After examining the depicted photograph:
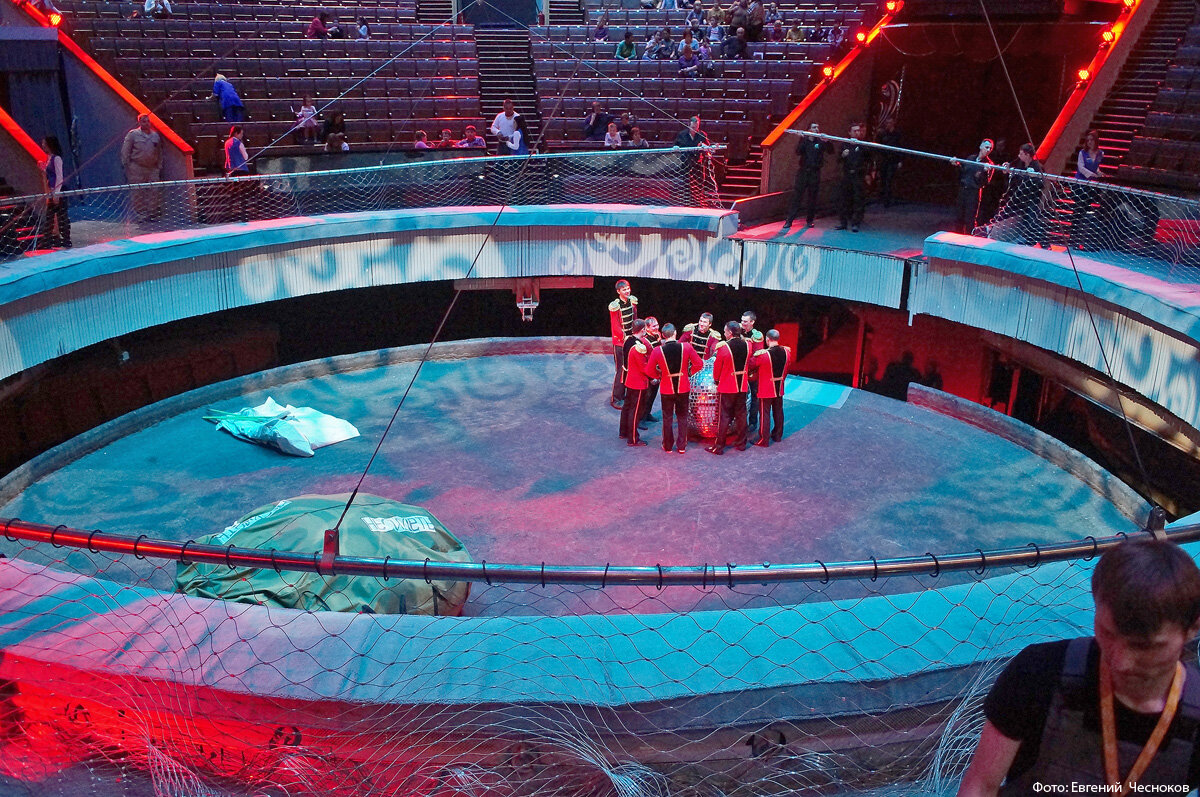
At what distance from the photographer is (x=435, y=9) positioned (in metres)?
24.6

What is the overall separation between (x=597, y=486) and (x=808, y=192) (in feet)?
28.3

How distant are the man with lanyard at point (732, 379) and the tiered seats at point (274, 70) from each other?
8.35 meters

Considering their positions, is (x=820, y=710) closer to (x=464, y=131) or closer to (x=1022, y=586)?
(x=1022, y=586)

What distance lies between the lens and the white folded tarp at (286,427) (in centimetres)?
1130

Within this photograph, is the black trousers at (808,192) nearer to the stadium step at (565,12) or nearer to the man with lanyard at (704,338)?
the man with lanyard at (704,338)

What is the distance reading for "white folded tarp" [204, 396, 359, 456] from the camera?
37.1 ft

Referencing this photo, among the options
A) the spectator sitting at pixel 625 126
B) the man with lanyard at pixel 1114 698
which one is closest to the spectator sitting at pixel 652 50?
the spectator sitting at pixel 625 126

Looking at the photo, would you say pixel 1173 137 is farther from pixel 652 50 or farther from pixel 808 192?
pixel 652 50

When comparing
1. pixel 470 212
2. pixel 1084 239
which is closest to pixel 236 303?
pixel 470 212

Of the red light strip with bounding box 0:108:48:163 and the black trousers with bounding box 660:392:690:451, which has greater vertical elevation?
the red light strip with bounding box 0:108:48:163

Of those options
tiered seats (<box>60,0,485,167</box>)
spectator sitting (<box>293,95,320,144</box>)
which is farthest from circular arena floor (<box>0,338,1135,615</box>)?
tiered seats (<box>60,0,485,167</box>)

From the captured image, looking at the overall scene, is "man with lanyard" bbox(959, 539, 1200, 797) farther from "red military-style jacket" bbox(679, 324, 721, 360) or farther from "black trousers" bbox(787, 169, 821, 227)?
"black trousers" bbox(787, 169, 821, 227)

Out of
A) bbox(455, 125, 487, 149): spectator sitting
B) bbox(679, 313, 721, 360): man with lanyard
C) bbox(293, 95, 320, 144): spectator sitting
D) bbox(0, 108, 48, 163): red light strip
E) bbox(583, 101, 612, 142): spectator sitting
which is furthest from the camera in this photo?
bbox(583, 101, 612, 142): spectator sitting

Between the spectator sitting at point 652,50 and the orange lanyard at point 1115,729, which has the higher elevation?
the spectator sitting at point 652,50
